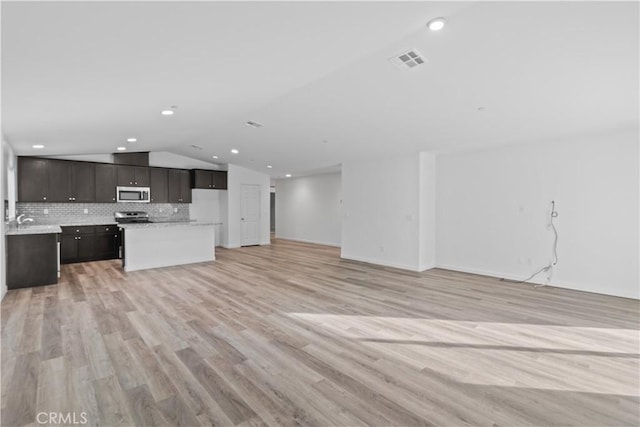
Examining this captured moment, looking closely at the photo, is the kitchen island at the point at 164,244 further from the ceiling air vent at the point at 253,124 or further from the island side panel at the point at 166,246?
the ceiling air vent at the point at 253,124

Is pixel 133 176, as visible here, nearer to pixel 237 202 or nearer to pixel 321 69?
pixel 237 202

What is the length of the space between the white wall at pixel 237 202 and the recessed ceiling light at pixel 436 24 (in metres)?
8.08

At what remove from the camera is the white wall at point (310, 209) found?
34.6ft

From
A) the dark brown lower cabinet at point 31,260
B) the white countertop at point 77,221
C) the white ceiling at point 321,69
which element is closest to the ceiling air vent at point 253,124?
the white ceiling at point 321,69

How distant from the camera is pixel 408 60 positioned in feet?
10.1

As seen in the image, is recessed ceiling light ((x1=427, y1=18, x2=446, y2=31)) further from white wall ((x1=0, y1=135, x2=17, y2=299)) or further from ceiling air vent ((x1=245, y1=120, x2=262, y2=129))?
white wall ((x1=0, y1=135, x2=17, y2=299))

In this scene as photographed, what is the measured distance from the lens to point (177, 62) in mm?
2492

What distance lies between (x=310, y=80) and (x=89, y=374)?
3.38 meters

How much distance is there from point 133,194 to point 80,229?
141 centimetres

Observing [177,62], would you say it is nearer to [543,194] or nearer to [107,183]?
[543,194]

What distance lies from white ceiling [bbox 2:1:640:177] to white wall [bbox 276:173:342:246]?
5.23m

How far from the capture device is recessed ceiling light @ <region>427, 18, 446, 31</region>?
2.39 meters

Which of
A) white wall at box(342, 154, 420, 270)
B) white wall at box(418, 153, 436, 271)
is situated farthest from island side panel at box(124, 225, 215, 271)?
white wall at box(418, 153, 436, 271)

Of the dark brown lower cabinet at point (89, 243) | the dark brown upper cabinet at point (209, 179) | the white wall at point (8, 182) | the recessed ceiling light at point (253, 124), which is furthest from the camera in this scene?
the dark brown upper cabinet at point (209, 179)
